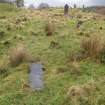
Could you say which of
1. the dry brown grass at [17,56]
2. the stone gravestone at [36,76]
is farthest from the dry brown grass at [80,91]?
the dry brown grass at [17,56]

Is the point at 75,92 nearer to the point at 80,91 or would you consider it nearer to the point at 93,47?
the point at 80,91

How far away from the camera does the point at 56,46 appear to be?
12992 mm

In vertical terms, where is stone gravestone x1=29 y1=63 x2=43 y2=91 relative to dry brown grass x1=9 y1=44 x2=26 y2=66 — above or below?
below

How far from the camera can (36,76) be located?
9.64m

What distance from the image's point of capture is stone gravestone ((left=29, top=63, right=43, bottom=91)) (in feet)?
29.4

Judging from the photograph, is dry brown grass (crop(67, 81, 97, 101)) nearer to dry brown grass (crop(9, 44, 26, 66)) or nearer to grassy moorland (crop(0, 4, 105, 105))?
grassy moorland (crop(0, 4, 105, 105))

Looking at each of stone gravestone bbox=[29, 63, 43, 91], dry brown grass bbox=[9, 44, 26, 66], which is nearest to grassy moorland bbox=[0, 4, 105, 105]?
dry brown grass bbox=[9, 44, 26, 66]

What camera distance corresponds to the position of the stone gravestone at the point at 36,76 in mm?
8967

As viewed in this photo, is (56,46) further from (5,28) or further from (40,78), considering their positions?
(5,28)

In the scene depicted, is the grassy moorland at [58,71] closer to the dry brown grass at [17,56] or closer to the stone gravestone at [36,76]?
the dry brown grass at [17,56]

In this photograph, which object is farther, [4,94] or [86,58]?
[86,58]

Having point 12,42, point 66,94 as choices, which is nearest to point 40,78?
point 66,94

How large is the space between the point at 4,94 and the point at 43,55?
3431mm

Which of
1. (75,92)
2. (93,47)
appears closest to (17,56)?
(93,47)
